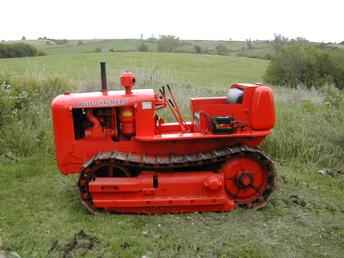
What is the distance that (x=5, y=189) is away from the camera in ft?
20.5

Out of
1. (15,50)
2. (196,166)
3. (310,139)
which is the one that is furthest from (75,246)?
(15,50)

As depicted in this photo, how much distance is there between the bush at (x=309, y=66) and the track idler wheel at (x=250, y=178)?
25.6 meters

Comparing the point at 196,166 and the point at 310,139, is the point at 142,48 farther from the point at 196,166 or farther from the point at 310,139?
the point at 196,166

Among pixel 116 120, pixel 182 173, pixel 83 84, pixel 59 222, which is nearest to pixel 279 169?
pixel 182 173

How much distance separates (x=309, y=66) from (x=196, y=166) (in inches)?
1063

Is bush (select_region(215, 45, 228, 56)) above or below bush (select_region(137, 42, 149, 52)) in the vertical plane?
below

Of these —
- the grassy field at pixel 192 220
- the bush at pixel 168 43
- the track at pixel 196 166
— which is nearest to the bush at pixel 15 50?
the bush at pixel 168 43

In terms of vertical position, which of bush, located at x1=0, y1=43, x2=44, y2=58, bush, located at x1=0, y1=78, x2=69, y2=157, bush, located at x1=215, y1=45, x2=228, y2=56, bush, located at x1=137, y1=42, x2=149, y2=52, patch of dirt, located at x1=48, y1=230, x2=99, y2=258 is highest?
bush, located at x1=0, y1=78, x2=69, y2=157

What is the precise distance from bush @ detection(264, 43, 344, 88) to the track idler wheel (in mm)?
25557

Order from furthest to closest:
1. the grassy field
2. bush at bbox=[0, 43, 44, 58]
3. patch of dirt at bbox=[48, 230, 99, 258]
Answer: bush at bbox=[0, 43, 44, 58], the grassy field, patch of dirt at bbox=[48, 230, 99, 258]

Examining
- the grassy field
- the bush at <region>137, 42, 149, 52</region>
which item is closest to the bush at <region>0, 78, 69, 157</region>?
the grassy field

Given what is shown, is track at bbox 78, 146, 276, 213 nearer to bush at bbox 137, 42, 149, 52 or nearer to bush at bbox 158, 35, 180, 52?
bush at bbox 137, 42, 149, 52

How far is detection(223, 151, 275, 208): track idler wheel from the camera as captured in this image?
5.33m

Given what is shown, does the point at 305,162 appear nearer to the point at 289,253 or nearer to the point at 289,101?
the point at 289,253
